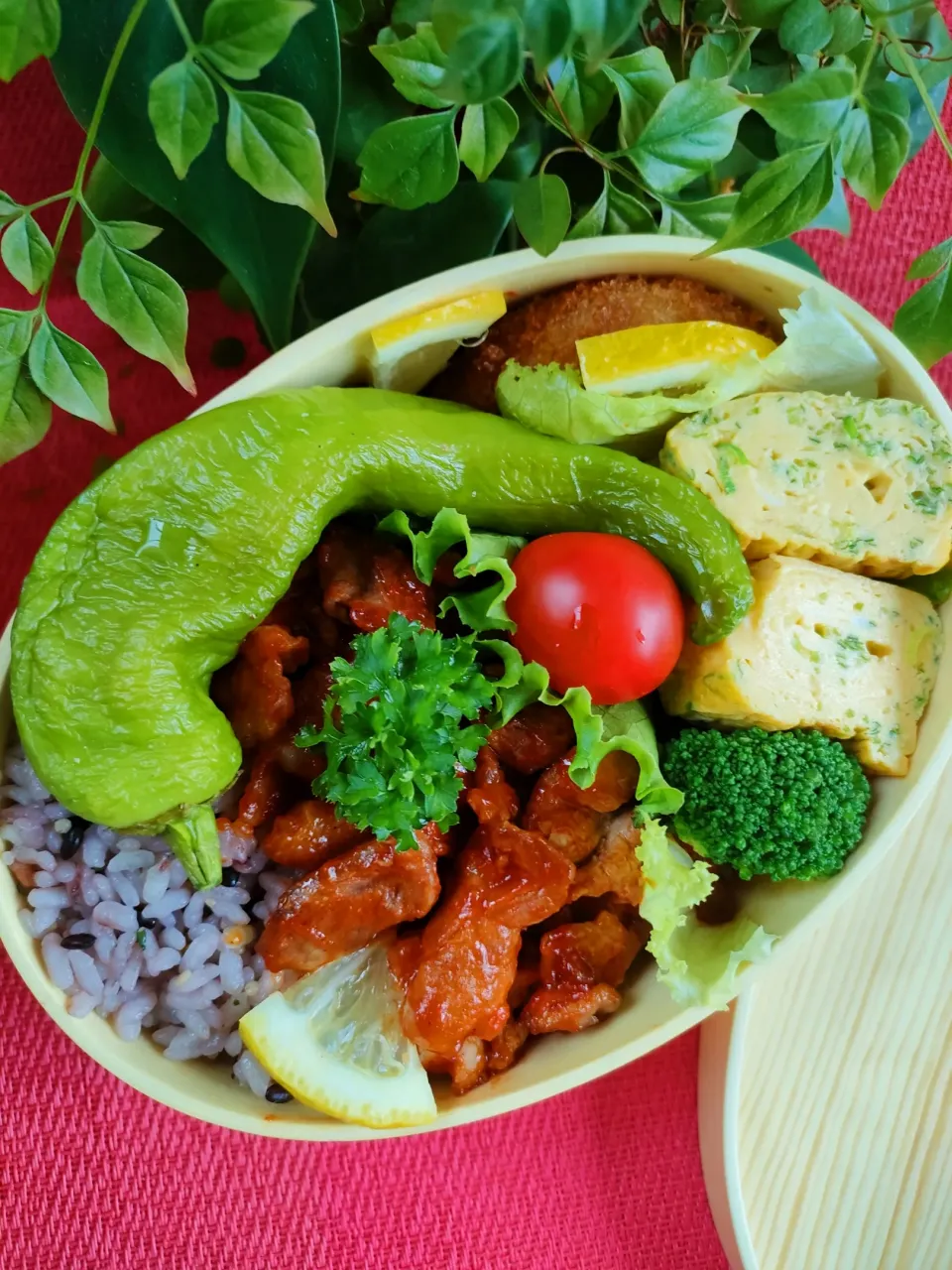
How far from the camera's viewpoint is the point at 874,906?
62.7 inches

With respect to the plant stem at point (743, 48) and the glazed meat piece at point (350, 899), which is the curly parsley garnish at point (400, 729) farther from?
the plant stem at point (743, 48)

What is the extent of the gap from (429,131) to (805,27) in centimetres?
48

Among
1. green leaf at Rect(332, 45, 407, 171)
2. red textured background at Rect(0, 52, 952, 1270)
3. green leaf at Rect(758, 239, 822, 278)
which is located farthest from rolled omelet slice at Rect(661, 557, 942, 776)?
green leaf at Rect(332, 45, 407, 171)

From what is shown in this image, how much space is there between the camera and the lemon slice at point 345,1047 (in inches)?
48.1

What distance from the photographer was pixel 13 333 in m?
1.10

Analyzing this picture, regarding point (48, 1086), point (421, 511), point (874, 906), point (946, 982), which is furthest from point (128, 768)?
point (946, 982)

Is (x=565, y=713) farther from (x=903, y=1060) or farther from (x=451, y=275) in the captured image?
(x=903, y=1060)

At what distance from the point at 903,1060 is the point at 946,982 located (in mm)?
131

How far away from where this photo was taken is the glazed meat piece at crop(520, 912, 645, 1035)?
131 centimetres

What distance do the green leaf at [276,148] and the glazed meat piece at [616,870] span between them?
793mm

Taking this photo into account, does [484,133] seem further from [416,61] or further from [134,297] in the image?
[134,297]

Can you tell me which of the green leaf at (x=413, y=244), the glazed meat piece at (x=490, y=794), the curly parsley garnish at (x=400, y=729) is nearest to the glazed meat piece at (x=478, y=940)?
the glazed meat piece at (x=490, y=794)

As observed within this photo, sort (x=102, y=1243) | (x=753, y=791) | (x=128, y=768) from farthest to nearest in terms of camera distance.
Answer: (x=102, y=1243), (x=753, y=791), (x=128, y=768)

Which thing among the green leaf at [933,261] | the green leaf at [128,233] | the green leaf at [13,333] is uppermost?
the green leaf at [933,261]
